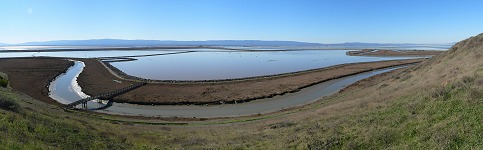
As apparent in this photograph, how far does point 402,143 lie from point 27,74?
9612 centimetres

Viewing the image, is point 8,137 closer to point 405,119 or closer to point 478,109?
point 405,119

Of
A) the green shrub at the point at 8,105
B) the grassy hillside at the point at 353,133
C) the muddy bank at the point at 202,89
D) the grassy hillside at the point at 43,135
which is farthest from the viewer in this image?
the muddy bank at the point at 202,89

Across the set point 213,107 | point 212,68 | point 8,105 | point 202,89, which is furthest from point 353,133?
point 212,68

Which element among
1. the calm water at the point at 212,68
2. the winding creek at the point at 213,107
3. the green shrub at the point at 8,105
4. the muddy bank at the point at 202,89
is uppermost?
the green shrub at the point at 8,105

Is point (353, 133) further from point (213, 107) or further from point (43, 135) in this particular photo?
point (213, 107)

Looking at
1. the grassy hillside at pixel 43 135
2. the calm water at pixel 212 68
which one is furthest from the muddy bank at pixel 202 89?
the grassy hillside at pixel 43 135

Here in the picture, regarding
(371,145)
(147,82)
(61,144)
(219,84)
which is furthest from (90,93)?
(371,145)

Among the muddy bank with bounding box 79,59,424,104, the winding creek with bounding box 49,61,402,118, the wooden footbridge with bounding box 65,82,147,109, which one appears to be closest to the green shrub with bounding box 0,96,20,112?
the winding creek with bounding box 49,61,402,118

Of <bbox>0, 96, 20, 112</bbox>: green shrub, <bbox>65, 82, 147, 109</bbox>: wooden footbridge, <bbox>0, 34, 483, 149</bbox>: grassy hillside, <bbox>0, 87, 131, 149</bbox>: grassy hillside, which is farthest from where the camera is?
<bbox>65, 82, 147, 109</bbox>: wooden footbridge

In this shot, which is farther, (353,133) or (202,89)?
(202,89)

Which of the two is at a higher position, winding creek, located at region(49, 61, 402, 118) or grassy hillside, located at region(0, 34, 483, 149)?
grassy hillside, located at region(0, 34, 483, 149)

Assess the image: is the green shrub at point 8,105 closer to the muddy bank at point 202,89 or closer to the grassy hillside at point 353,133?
the grassy hillside at point 353,133

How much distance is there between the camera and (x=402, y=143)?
14.6 metres

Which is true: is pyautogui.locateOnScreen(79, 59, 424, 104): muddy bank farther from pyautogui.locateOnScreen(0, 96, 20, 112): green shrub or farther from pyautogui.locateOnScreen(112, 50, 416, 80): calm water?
pyautogui.locateOnScreen(0, 96, 20, 112): green shrub
